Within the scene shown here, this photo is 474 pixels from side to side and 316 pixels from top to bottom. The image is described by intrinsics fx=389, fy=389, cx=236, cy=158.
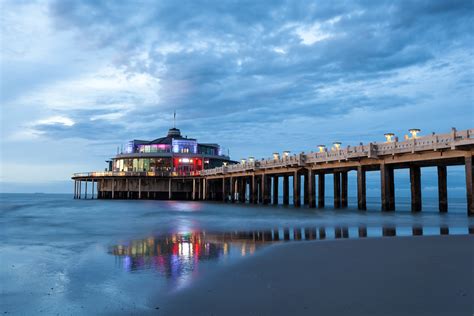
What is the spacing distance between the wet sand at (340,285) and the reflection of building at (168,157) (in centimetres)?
7611

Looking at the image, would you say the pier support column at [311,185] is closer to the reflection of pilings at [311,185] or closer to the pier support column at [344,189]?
the reflection of pilings at [311,185]

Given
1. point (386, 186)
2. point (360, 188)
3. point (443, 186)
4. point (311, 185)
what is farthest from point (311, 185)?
point (443, 186)

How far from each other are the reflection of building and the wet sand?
250ft

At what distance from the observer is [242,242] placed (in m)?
14.7

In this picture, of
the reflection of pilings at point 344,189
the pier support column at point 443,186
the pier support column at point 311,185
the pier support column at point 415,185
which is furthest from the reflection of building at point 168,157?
the pier support column at point 443,186

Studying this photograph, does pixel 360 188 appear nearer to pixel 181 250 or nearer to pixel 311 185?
pixel 311 185

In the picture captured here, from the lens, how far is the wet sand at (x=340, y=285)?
5.89 meters

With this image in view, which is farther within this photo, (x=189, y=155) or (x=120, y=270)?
(x=189, y=155)

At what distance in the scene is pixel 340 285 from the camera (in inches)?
285

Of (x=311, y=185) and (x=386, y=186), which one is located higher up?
(x=311, y=185)

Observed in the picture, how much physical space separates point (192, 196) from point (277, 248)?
70845mm

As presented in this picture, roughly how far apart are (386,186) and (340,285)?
26.1 meters

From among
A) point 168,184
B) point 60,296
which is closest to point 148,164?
point 168,184

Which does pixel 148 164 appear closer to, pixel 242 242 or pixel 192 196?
pixel 192 196
